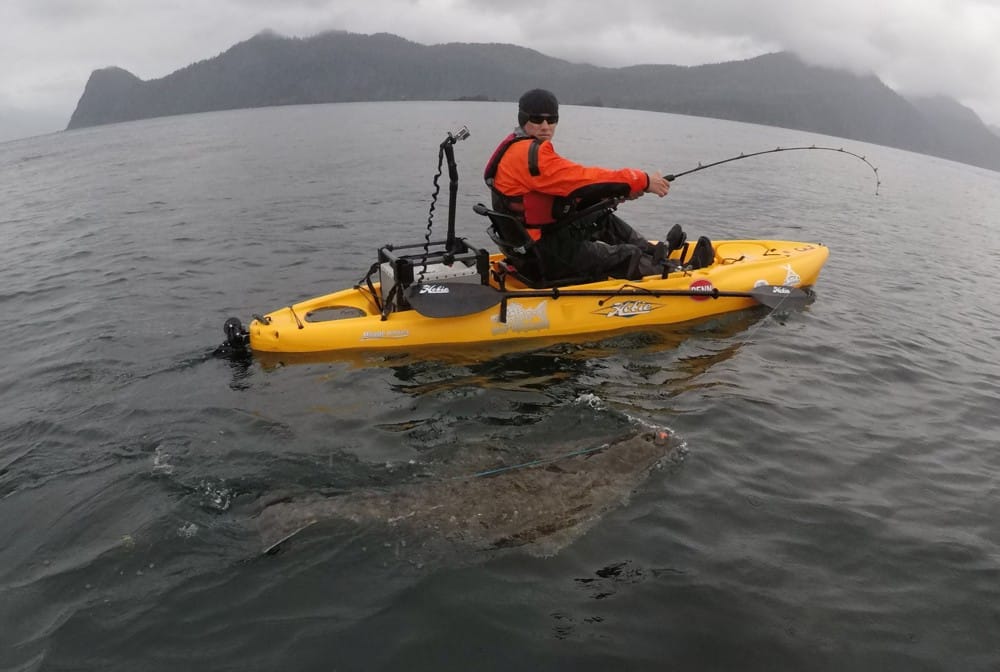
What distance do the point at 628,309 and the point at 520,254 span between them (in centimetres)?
174

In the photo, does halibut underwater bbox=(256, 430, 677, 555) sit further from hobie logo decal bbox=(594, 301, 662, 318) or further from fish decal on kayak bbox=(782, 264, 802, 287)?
fish decal on kayak bbox=(782, 264, 802, 287)

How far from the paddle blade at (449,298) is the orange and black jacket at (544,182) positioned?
3.71 feet

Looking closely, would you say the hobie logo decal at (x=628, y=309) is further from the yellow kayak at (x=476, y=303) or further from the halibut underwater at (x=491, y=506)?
the halibut underwater at (x=491, y=506)

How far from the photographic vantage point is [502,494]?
529 centimetres

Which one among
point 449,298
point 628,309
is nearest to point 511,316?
point 449,298

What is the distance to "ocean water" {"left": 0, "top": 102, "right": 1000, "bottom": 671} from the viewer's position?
4.20 metres

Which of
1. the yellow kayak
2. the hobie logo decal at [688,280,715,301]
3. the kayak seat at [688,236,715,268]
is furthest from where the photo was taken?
the kayak seat at [688,236,715,268]

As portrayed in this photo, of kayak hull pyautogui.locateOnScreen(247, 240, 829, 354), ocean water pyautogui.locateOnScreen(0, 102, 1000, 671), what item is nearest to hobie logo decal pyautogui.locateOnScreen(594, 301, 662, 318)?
kayak hull pyautogui.locateOnScreen(247, 240, 829, 354)

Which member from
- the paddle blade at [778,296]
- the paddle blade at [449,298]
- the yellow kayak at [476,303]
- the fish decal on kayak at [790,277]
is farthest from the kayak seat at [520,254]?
the fish decal on kayak at [790,277]

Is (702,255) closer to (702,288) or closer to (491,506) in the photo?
(702,288)

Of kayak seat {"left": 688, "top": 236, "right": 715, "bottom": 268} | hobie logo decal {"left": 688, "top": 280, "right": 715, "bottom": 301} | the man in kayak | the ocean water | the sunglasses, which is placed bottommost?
the ocean water

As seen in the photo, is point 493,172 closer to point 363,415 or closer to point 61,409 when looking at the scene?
point 363,415

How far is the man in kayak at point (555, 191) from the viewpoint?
7.75 metres

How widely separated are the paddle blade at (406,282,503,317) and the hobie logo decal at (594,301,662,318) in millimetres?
1740
